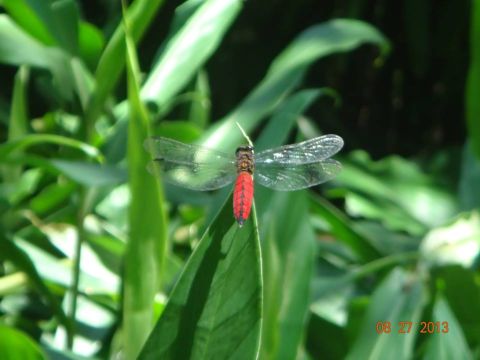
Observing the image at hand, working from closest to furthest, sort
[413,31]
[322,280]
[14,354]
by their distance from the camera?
[14,354] < [322,280] < [413,31]

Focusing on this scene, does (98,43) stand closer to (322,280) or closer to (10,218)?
(10,218)

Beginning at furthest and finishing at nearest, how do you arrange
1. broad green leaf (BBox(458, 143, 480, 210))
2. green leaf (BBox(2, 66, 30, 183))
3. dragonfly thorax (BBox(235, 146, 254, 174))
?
broad green leaf (BBox(458, 143, 480, 210)) → green leaf (BBox(2, 66, 30, 183)) → dragonfly thorax (BBox(235, 146, 254, 174))

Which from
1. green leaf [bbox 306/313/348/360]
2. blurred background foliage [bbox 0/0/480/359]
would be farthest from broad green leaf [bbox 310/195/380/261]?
green leaf [bbox 306/313/348/360]

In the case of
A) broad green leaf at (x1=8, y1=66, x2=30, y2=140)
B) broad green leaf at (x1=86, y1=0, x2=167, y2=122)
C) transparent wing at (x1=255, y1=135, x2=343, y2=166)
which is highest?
broad green leaf at (x1=8, y1=66, x2=30, y2=140)

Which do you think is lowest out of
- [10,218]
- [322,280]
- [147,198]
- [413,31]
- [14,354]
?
[14,354]

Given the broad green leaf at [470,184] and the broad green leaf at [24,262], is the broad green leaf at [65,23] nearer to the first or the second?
the broad green leaf at [24,262]

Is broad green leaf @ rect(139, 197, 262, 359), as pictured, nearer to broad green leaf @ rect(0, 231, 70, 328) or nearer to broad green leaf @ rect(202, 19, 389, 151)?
broad green leaf @ rect(0, 231, 70, 328)

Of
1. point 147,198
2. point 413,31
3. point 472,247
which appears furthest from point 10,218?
point 413,31

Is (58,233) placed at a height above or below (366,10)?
below
